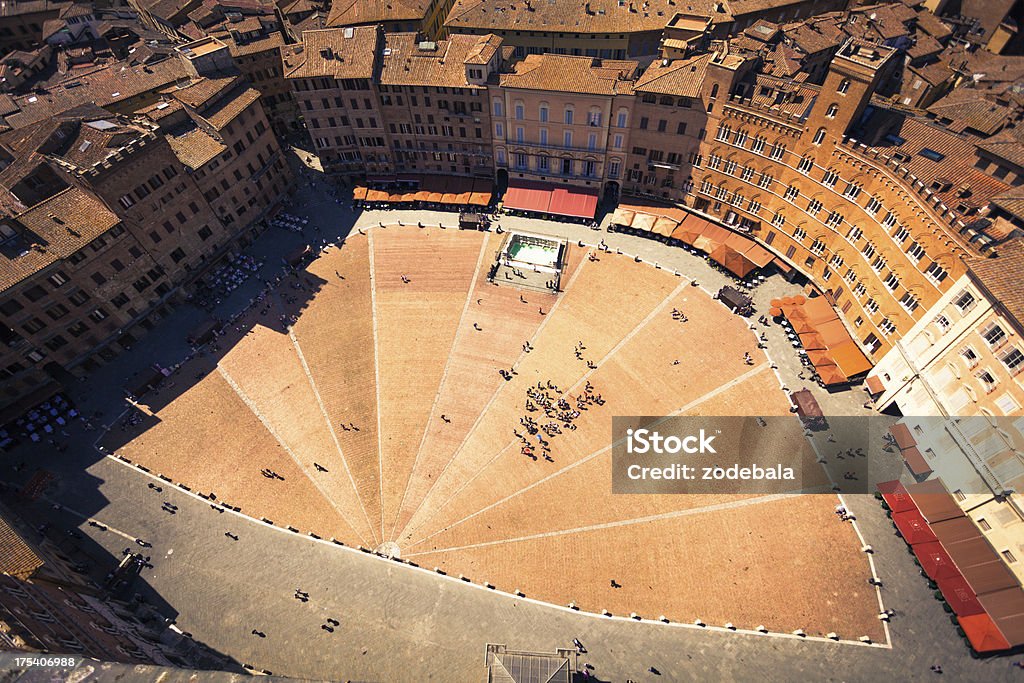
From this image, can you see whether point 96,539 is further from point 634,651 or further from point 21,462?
point 634,651

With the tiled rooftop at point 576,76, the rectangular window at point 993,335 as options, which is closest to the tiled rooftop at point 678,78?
the tiled rooftop at point 576,76

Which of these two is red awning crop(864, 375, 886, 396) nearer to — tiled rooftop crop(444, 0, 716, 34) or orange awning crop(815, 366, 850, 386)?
orange awning crop(815, 366, 850, 386)

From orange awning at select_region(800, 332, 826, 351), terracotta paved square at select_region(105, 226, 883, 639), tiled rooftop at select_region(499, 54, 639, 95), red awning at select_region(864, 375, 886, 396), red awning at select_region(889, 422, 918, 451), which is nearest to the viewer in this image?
terracotta paved square at select_region(105, 226, 883, 639)

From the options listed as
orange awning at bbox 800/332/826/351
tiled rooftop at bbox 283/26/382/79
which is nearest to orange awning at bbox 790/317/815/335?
orange awning at bbox 800/332/826/351

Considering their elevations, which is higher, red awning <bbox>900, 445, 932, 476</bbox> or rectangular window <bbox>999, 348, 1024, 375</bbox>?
rectangular window <bbox>999, 348, 1024, 375</bbox>

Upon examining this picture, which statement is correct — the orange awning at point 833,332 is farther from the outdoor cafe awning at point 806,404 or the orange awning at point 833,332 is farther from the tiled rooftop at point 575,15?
the tiled rooftop at point 575,15

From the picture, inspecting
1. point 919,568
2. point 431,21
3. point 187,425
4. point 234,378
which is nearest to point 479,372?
point 234,378

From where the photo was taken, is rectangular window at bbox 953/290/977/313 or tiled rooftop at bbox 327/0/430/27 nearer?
rectangular window at bbox 953/290/977/313
